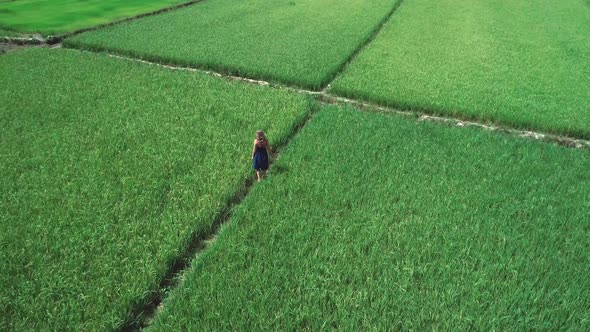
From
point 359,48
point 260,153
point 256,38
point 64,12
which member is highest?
point 64,12

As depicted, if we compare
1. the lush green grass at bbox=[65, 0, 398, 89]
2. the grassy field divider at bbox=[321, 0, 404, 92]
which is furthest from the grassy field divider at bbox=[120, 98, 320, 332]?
the lush green grass at bbox=[65, 0, 398, 89]

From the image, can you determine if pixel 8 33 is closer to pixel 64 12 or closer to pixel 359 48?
pixel 64 12

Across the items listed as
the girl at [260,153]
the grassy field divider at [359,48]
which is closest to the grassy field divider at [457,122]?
the grassy field divider at [359,48]

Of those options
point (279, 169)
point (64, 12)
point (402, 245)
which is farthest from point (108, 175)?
point (64, 12)

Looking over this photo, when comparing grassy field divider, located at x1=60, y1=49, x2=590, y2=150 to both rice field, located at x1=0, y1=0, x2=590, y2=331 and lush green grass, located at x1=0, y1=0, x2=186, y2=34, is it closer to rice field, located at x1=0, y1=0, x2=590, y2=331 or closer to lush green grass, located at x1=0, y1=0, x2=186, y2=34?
rice field, located at x1=0, y1=0, x2=590, y2=331

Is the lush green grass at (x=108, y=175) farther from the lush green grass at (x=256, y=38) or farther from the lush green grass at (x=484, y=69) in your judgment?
the lush green grass at (x=484, y=69)
